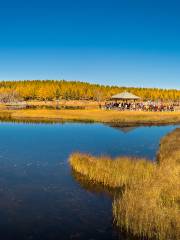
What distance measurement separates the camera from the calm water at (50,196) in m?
12.2

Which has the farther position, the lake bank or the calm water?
the lake bank

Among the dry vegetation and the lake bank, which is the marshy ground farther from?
the dry vegetation

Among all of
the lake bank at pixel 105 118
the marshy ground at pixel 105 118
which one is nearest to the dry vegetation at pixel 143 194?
the lake bank at pixel 105 118

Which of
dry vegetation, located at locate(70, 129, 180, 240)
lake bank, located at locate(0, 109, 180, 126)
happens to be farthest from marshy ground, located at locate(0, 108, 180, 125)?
dry vegetation, located at locate(70, 129, 180, 240)

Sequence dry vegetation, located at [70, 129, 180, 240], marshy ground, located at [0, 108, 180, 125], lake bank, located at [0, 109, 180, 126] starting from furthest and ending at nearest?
marshy ground, located at [0, 108, 180, 125]
lake bank, located at [0, 109, 180, 126]
dry vegetation, located at [70, 129, 180, 240]

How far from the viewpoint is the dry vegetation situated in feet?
37.1

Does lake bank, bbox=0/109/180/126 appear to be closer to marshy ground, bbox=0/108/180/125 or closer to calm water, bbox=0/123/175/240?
marshy ground, bbox=0/108/180/125

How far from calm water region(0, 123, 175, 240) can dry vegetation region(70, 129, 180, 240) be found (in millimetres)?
633

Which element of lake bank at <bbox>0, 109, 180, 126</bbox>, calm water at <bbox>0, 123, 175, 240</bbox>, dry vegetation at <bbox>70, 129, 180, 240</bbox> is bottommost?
calm water at <bbox>0, 123, 175, 240</bbox>

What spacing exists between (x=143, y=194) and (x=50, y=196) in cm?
453

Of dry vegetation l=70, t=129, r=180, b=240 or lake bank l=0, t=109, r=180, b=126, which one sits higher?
lake bank l=0, t=109, r=180, b=126

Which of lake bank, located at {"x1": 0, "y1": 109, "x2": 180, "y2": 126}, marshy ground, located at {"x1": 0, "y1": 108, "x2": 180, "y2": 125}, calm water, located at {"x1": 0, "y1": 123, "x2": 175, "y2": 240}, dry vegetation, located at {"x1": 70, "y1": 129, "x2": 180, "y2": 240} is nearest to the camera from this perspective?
dry vegetation, located at {"x1": 70, "y1": 129, "x2": 180, "y2": 240}

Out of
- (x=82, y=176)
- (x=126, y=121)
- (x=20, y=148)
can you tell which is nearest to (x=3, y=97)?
(x=126, y=121)

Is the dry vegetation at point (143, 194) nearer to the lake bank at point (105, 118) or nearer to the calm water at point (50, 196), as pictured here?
the calm water at point (50, 196)
